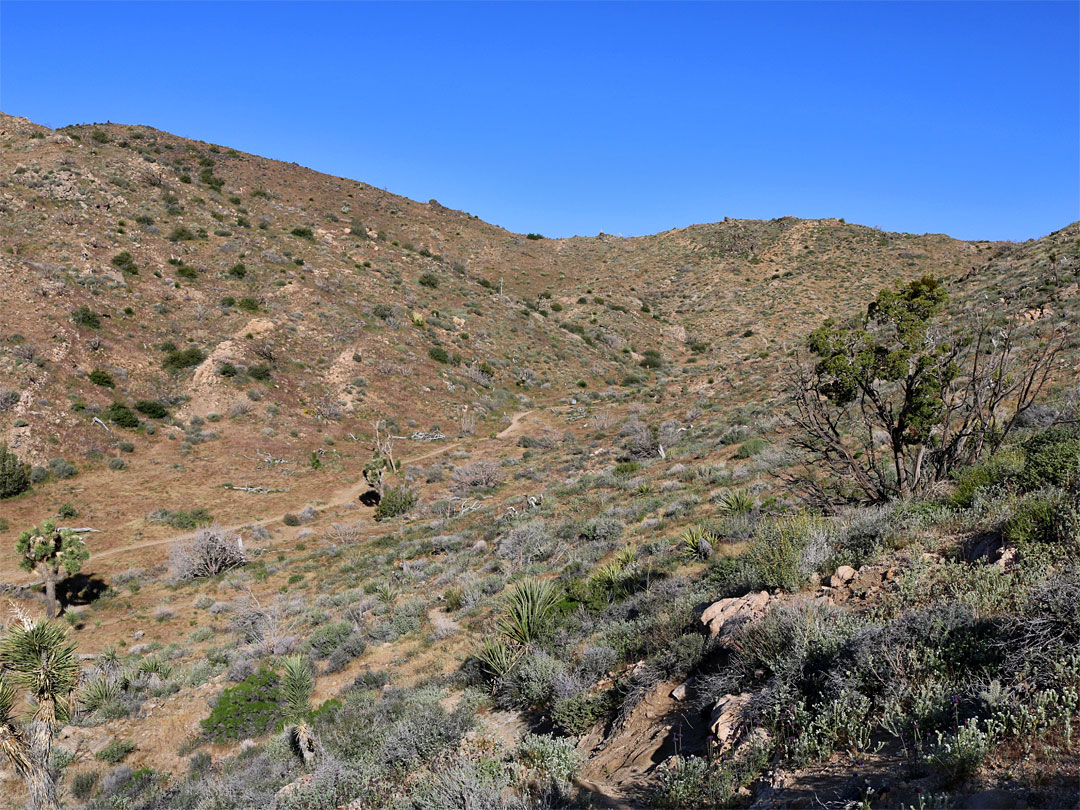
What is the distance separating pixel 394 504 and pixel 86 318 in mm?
21076

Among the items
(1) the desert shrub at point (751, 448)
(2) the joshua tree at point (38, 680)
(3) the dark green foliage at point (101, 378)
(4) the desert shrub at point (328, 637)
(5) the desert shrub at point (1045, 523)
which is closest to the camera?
(5) the desert shrub at point (1045, 523)

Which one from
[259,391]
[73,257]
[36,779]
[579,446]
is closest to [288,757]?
[36,779]

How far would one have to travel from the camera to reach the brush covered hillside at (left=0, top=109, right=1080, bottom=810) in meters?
4.41

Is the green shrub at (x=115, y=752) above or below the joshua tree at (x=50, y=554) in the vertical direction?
below

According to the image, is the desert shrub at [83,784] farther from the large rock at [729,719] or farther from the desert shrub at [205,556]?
the desert shrub at [205,556]

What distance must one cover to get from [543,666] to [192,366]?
31321mm

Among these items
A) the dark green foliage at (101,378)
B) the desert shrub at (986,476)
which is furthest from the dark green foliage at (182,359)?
the desert shrub at (986,476)

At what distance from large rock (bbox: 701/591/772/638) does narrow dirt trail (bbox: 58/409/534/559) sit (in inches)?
824

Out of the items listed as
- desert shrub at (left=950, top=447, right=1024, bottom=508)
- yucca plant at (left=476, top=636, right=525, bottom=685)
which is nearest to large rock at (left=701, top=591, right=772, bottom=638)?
yucca plant at (left=476, top=636, right=525, bottom=685)

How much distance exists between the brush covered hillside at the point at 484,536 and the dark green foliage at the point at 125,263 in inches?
8.8

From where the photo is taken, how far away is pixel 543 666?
292 inches

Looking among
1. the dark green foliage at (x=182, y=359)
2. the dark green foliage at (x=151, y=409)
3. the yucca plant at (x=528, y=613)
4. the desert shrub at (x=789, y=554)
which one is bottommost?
the yucca plant at (x=528, y=613)

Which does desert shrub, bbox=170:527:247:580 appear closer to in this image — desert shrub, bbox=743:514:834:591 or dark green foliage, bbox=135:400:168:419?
dark green foliage, bbox=135:400:168:419

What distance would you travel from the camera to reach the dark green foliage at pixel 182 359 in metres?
30.7
